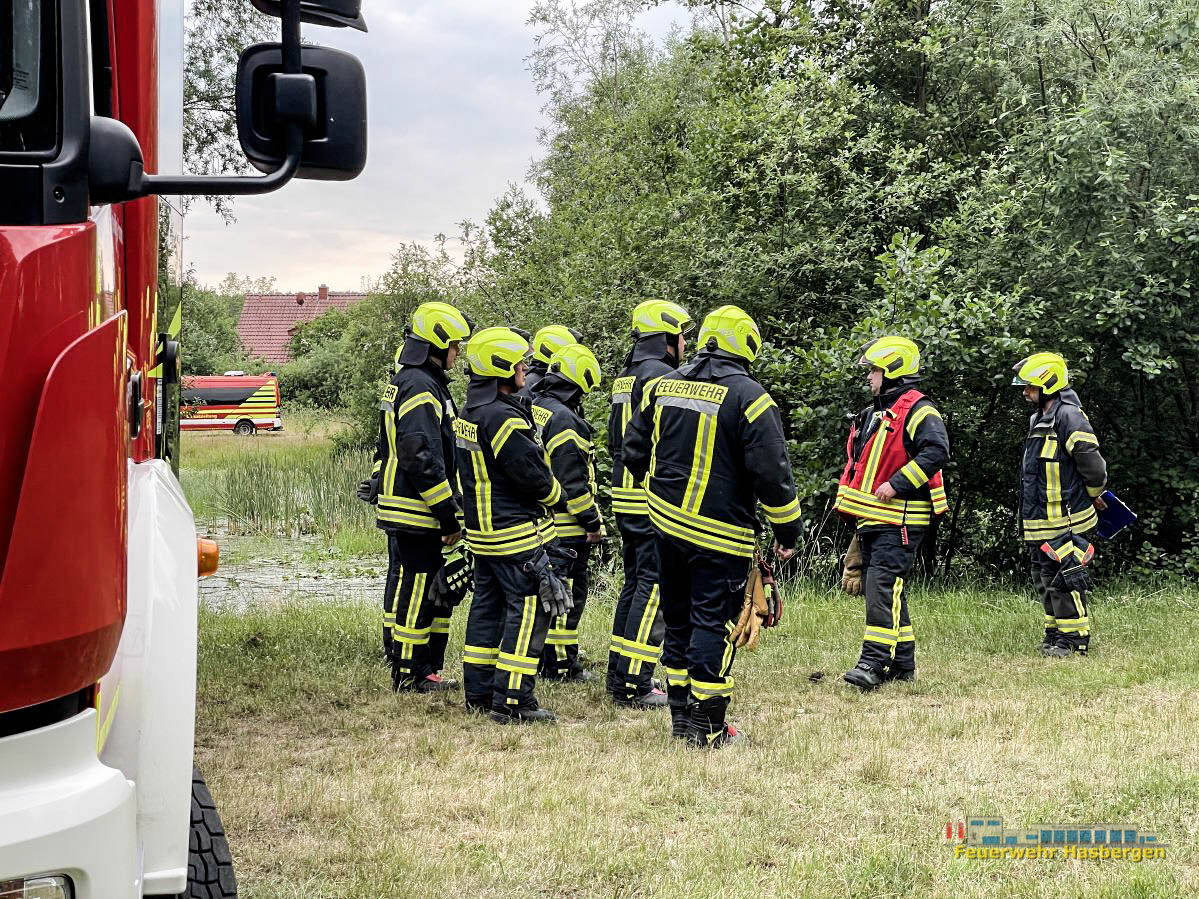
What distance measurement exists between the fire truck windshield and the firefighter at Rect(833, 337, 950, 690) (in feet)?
21.0

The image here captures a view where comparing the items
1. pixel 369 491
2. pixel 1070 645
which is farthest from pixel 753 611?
pixel 1070 645

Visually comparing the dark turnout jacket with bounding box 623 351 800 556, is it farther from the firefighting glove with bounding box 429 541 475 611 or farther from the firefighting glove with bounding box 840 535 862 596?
the firefighting glove with bounding box 840 535 862 596

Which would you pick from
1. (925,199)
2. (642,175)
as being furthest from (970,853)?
(642,175)

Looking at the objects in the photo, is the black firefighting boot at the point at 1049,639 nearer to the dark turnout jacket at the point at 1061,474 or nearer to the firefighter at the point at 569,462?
the dark turnout jacket at the point at 1061,474

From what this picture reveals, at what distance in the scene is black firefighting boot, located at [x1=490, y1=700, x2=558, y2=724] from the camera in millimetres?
6703

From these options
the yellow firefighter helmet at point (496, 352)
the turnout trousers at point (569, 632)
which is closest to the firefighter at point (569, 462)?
the turnout trousers at point (569, 632)

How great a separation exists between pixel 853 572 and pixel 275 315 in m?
56.1

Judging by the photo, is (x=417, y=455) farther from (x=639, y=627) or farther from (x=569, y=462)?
(x=639, y=627)

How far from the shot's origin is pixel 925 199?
13.3 m

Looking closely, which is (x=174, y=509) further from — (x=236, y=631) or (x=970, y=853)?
(x=236, y=631)

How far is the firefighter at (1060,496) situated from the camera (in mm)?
8555

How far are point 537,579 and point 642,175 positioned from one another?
11.2 meters

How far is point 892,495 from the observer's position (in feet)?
25.1

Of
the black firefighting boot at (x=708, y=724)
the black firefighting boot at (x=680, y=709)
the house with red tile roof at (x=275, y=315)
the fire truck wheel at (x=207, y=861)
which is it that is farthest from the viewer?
the house with red tile roof at (x=275, y=315)
